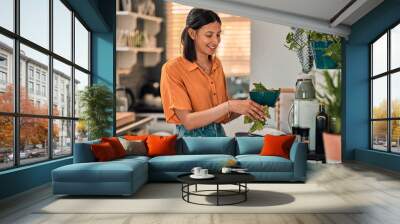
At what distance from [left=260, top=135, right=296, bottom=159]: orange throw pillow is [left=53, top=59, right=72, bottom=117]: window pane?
3.03 meters

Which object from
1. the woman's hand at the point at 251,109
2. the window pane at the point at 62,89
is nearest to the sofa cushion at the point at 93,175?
the window pane at the point at 62,89

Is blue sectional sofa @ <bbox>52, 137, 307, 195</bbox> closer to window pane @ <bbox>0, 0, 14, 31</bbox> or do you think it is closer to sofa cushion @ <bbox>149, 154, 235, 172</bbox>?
sofa cushion @ <bbox>149, 154, 235, 172</bbox>

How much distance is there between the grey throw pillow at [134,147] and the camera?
656cm

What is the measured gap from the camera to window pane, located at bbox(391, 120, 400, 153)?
7546mm

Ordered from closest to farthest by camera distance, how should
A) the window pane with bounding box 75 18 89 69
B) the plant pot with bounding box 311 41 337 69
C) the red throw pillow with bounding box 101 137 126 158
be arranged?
the red throw pillow with bounding box 101 137 126 158
the window pane with bounding box 75 18 89 69
the plant pot with bounding box 311 41 337 69

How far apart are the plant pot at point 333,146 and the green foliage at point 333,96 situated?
276 mm

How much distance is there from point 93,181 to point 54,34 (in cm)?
275

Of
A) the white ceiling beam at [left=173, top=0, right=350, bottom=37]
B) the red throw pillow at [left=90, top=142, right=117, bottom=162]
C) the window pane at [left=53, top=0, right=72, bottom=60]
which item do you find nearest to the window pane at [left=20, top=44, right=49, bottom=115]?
the window pane at [left=53, top=0, right=72, bottom=60]

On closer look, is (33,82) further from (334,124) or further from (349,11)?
(334,124)

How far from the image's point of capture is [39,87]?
6082mm

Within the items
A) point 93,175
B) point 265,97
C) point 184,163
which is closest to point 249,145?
point 265,97

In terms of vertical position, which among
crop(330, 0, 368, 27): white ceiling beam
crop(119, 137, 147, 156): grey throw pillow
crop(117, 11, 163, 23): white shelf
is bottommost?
crop(119, 137, 147, 156): grey throw pillow

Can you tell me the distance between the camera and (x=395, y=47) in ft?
25.6

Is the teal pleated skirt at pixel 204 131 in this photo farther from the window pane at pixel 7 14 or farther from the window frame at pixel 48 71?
the window pane at pixel 7 14
